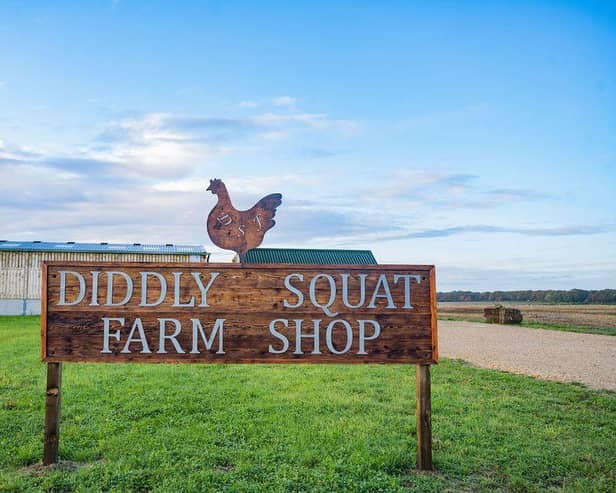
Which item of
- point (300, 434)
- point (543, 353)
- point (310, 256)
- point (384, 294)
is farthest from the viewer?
point (310, 256)

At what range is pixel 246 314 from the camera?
491cm

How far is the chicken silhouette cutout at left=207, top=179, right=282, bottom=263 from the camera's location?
493 centimetres

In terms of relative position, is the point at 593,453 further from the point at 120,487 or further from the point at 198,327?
the point at 120,487

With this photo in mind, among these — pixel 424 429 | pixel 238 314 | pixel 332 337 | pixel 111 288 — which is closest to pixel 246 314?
pixel 238 314

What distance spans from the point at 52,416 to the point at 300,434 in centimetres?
241

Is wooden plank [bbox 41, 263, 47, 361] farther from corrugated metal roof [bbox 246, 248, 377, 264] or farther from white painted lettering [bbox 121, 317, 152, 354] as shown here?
corrugated metal roof [bbox 246, 248, 377, 264]

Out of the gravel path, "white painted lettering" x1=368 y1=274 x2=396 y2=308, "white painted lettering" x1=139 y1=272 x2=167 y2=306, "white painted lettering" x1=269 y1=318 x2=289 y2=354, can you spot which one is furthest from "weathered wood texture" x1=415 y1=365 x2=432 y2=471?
the gravel path

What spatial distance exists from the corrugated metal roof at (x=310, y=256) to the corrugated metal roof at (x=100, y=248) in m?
3.82

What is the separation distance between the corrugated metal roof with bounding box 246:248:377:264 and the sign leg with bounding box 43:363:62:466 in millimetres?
23353

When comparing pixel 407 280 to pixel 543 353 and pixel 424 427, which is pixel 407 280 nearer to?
pixel 424 427

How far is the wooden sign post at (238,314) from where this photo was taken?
4.86 m

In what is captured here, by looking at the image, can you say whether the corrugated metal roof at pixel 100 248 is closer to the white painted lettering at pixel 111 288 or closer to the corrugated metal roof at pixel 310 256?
the corrugated metal roof at pixel 310 256

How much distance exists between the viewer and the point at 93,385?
8234 millimetres

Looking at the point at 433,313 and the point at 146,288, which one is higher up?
the point at 146,288
